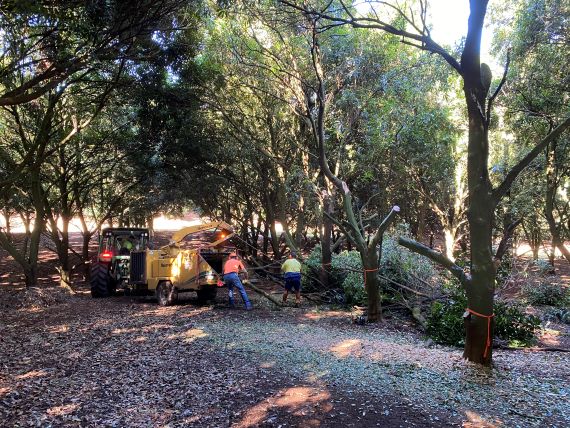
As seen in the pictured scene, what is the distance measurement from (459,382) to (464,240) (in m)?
24.4

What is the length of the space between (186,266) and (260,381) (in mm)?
7734

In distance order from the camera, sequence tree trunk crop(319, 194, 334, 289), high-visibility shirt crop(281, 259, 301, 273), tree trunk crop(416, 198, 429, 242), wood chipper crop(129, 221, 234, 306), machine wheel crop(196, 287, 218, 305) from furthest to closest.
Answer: tree trunk crop(416, 198, 429, 242)
tree trunk crop(319, 194, 334, 289)
high-visibility shirt crop(281, 259, 301, 273)
machine wheel crop(196, 287, 218, 305)
wood chipper crop(129, 221, 234, 306)

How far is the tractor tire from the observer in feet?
53.4

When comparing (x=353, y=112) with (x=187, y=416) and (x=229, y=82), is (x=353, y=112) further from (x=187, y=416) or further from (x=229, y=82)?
(x=187, y=416)

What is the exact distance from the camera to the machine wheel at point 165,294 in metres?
13.7

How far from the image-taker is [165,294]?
1411cm

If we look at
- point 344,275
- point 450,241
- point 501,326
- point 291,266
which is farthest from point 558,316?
point 450,241

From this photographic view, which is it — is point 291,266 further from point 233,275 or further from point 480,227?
point 480,227

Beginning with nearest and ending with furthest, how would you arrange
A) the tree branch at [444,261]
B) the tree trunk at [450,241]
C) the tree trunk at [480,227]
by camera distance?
the tree trunk at [480,227] → the tree branch at [444,261] → the tree trunk at [450,241]

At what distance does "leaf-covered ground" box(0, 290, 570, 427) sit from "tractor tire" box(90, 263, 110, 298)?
6373 mm

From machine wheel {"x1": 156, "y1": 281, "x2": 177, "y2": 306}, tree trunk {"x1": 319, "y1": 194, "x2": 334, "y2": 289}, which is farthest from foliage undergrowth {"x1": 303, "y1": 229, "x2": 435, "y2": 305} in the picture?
machine wheel {"x1": 156, "y1": 281, "x2": 177, "y2": 306}

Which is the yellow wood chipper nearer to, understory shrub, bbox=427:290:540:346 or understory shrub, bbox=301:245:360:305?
understory shrub, bbox=301:245:360:305

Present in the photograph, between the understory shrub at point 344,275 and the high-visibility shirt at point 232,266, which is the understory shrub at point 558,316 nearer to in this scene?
the understory shrub at point 344,275

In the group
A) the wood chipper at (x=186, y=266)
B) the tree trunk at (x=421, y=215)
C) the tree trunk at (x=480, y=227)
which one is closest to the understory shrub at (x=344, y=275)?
the wood chipper at (x=186, y=266)
